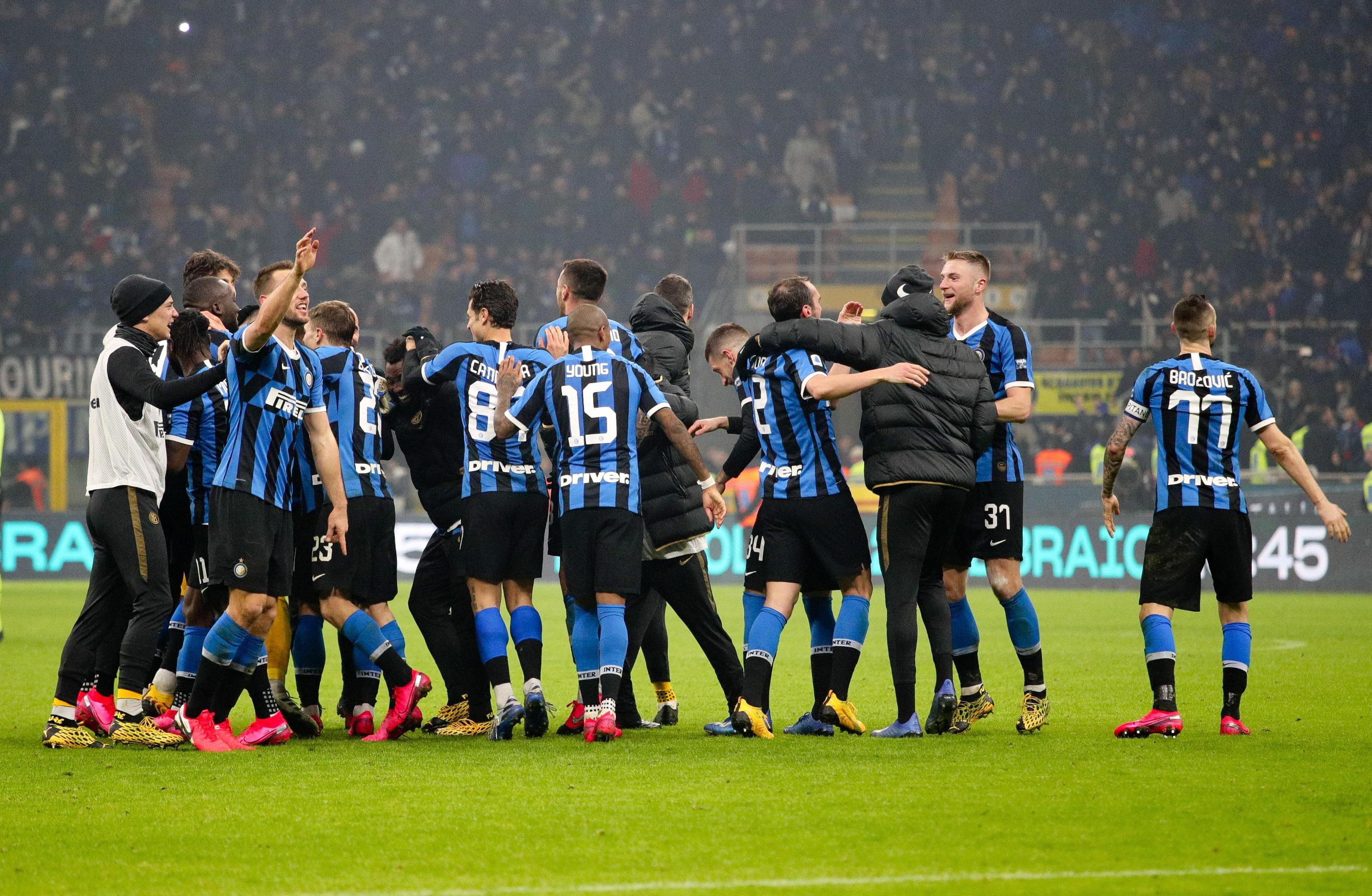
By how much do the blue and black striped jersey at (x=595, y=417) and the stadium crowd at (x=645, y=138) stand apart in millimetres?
18825

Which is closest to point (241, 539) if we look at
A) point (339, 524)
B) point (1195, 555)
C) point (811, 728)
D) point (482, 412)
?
point (339, 524)

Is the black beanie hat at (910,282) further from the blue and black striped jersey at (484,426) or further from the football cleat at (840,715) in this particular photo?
the football cleat at (840,715)

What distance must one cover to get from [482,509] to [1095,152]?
23.1 m

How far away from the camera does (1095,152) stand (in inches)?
1072

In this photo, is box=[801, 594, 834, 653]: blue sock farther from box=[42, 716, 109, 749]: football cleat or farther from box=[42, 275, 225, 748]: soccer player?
box=[42, 716, 109, 749]: football cleat

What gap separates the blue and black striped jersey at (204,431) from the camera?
6664 millimetres

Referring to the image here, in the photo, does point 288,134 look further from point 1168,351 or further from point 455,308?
point 1168,351

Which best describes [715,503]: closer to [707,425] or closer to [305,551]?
[707,425]

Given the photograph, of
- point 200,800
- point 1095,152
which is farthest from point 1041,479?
point 200,800

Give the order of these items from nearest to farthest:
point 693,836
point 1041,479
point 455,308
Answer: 1. point 693,836
2. point 1041,479
3. point 455,308

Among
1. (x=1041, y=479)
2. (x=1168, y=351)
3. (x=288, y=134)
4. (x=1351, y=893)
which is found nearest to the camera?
(x=1351, y=893)

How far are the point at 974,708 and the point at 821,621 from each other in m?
0.81

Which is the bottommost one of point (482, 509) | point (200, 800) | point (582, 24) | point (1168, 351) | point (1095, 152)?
point (200, 800)

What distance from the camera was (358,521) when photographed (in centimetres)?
674
